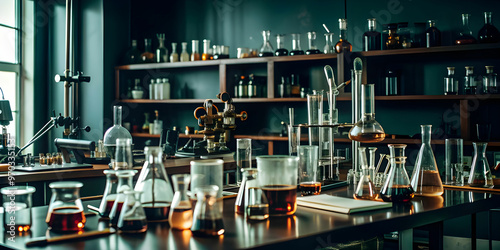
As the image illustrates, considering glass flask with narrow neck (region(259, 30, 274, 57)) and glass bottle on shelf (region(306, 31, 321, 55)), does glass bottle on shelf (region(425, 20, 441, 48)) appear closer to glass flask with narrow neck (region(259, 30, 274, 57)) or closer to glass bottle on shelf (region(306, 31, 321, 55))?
glass bottle on shelf (region(306, 31, 321, 55))

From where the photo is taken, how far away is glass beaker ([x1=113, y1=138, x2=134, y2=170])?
61.6 inches

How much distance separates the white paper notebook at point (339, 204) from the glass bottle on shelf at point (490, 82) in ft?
7.94

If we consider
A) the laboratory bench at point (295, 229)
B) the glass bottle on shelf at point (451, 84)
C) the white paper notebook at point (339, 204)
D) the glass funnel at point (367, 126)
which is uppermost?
the glass bottle on shelf at point (451, 84)

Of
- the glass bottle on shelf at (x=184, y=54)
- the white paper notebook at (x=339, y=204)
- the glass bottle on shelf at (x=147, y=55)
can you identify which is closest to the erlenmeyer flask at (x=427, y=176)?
the white paper notebook at (x=339, y=204)

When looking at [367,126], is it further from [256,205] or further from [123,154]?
[123,154]

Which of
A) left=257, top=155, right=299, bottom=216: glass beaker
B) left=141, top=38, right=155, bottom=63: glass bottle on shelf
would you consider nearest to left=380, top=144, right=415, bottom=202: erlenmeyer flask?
left=257, top=155, right=299, bottom=216: glass beaker

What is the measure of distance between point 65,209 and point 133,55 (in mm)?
4134

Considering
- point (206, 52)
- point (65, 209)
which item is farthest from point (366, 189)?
point (206, 52)

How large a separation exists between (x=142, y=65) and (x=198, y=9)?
793mm

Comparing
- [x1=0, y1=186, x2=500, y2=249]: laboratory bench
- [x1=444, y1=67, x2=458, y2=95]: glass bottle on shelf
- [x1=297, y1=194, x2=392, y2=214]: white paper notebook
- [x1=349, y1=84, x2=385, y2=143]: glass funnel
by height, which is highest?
[x1=444, y1=67, x2=458, y2=95]: glass bottle on shelf

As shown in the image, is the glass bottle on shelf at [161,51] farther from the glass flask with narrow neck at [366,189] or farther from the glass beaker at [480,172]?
the glass flask with narrow neck at [366,189]

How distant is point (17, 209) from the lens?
4.32 feet

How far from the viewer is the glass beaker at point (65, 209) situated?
132 centimetres

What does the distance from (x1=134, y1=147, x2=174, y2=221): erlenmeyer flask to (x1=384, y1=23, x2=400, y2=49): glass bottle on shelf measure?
119 inches
